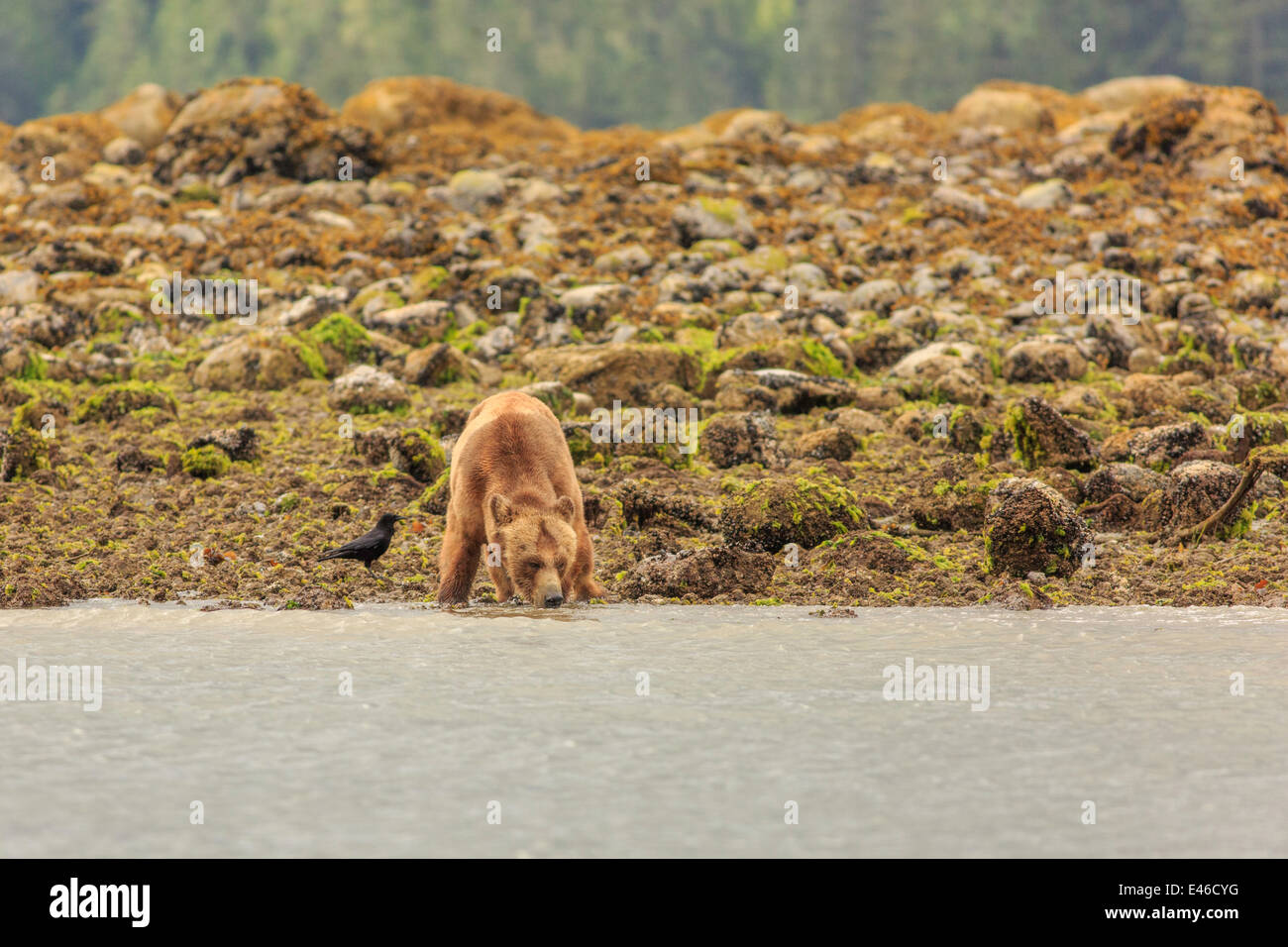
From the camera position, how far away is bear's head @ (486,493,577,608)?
8578mm

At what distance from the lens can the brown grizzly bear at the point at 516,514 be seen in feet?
28.3

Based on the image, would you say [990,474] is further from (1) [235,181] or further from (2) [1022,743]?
(1) [235,181]

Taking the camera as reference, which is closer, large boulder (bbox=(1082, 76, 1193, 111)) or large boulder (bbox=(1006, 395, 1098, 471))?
large boulder (bbox=(1006, 395, 1098, 471))

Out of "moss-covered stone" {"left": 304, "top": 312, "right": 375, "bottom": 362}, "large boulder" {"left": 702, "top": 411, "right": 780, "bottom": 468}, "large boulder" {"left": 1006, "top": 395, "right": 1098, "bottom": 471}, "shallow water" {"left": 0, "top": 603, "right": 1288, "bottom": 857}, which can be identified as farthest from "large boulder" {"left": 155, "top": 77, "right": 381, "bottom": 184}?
"shallow water" {"left": 0, "top": 603, "right": 1288, "bottom": 857}

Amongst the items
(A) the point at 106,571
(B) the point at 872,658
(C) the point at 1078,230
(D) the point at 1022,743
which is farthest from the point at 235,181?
(D) the point at 1022,743

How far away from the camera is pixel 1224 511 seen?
10242mm

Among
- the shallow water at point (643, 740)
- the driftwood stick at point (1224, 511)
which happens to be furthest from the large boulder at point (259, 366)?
the driftwood stick at point (1224, 511)

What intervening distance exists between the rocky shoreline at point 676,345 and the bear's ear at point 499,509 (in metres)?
1.04

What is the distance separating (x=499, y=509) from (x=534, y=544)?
1.11 feet

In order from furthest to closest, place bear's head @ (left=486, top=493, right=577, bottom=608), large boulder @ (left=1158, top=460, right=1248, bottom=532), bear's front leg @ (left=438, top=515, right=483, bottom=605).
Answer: large boulder @ (left=1158, top=460, right=1248, bottom=532) < bear's front leg @ (left=438, top=515, right=483, bottom=605) < bear's head @ (left=486, top=493, right=577, bottom=608)

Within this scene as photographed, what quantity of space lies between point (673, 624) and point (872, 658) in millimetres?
1596

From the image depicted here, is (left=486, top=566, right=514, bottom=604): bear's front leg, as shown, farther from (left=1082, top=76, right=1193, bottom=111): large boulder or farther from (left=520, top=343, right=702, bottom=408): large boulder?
(left=1082, top=76, right=1193, bottom=111): large boulder

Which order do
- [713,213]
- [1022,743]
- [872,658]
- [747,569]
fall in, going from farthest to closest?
1. [713,213]
2. [747,569]
3. [872,658]
4. [1022,743]

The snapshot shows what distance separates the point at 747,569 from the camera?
31.5 ft
